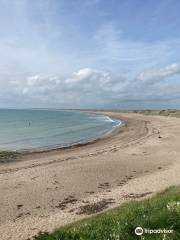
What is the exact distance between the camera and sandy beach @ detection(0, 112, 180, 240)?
13.9 metres

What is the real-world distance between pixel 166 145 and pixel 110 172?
1597 centimetres

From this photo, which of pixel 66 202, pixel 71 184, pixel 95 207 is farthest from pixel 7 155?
pixel 95 207

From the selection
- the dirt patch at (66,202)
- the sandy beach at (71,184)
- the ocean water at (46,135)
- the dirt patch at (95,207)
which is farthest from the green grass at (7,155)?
the dirt patch at (95,207)

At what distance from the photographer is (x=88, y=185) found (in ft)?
63.1

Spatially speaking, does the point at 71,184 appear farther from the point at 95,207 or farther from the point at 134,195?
the point at 95,207

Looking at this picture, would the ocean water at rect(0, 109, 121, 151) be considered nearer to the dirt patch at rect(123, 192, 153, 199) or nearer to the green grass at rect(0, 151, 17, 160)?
the green grass at rect(0, 151, 17, 160)

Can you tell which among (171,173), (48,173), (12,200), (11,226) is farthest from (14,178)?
(171,173)

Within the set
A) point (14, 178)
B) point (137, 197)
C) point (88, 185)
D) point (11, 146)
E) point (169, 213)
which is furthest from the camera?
point (11, 146)

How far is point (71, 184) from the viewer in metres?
19.4

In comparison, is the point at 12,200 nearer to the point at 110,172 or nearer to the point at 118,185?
the point at 118,185

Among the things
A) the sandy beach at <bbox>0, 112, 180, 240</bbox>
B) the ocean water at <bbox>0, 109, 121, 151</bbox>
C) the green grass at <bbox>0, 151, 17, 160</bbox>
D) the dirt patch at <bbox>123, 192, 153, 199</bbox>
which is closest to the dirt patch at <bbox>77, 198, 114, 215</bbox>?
the sandy beach at <bbox>0, 112, 180, 240</bbox>

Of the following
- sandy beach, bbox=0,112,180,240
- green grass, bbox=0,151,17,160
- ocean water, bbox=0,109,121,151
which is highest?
sandy beach, bbox=0,112,180,240

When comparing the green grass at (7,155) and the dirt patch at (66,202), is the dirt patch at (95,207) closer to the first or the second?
the dirt patch at (66,202)

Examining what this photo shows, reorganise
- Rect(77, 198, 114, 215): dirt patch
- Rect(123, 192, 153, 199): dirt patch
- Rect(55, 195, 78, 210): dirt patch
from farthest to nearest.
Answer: Rect(123, 192, 153, 199): dirt patch < Rect(55, 195, 78, 210): dirt patch < Rect(77, 198, 114, 215): dirt patch
